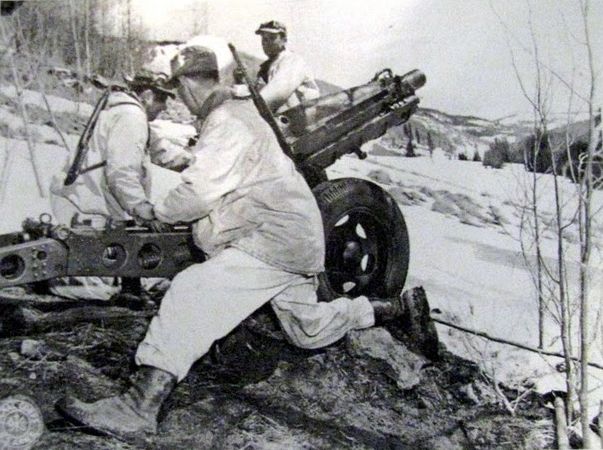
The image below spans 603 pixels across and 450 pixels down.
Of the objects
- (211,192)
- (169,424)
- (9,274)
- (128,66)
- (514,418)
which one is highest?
(128,66)

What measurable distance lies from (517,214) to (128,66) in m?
1.65

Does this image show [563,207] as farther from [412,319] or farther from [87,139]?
[87,139]

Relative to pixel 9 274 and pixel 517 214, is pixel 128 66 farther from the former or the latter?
pixel 517 214

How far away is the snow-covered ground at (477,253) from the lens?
100 inches

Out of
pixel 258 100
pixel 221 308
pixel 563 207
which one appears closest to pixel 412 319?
pixel 563 207

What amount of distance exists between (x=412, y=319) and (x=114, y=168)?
128 centimetres

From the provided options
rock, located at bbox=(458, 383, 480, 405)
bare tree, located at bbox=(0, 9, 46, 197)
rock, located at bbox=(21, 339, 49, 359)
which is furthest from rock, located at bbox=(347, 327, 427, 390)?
bare tree, located at bbox=(0, 9, 46, 197)

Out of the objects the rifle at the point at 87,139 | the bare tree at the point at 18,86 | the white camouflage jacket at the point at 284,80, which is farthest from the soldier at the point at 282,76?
the bare tree at the point at 18,86

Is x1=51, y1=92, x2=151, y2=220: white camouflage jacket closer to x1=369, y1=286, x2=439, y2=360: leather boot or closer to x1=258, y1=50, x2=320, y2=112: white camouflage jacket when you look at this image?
x1=258, y1=50, x2=320, y2=112: white camouflage jacket

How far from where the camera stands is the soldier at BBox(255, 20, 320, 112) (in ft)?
8.54

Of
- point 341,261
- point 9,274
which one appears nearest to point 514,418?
point 341,261

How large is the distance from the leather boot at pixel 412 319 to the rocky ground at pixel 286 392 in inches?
2.1

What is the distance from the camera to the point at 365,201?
8.70 ft

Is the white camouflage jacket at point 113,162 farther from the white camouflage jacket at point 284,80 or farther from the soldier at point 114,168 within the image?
the white camouflage jacket at point 284,80
